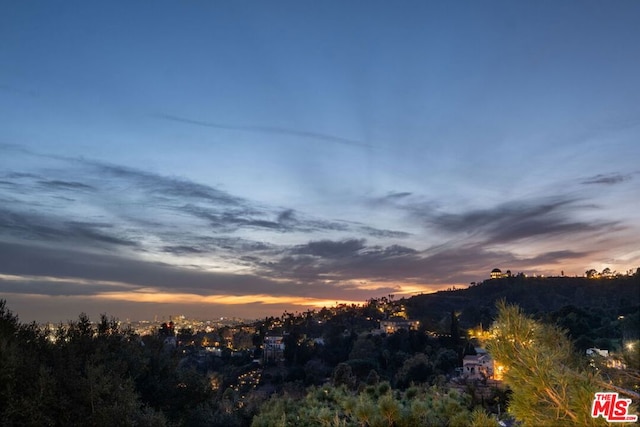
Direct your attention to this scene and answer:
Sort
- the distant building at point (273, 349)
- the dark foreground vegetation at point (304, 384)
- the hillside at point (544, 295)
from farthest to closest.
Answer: the hillside at point (544, 295)
the distant building at point (273, 349)
the dark foreground vegetation at point (304, 384)

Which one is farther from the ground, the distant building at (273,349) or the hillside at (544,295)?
the hillside at (544,295)

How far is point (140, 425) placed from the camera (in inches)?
276

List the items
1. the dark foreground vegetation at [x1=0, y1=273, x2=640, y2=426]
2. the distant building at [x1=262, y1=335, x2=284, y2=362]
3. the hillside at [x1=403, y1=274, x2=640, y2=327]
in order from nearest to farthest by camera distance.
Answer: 1. the dark foreground vegetation at [x1=0, y1=273, x2=640, y2=426]
2. the distant building at [x1=262, y1=335, x2=284, y2=362]
3. the hillside at [x1=403, y1=274, x2=640, y2=327]

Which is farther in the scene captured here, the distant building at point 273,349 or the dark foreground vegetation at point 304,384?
the distant building at point 273,349

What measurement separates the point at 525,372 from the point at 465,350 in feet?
132

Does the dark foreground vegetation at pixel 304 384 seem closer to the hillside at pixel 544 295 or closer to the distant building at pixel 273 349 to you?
the distant building at pixel 273 349

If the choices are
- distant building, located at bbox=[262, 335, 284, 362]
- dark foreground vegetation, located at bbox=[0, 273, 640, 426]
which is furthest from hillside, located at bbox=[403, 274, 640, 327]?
distant building, located at bbox=[262, 335, 284, 362]

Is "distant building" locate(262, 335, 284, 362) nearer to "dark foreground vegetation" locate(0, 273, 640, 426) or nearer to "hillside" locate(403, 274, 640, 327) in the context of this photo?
"dark foreground vegetation" locate(0, 273, 640, 426)

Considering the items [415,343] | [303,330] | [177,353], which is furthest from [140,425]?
[303,330]

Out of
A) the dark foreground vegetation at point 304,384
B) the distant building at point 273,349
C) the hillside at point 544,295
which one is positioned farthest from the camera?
the hillside at point 544,295

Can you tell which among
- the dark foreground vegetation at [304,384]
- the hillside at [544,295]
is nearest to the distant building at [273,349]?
the dark foreground vegetation at [304,384]

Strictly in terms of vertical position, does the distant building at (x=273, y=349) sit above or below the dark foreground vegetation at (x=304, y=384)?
below

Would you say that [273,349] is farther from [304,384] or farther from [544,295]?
[544,295]

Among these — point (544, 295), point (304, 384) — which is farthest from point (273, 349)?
point (544, 295)
